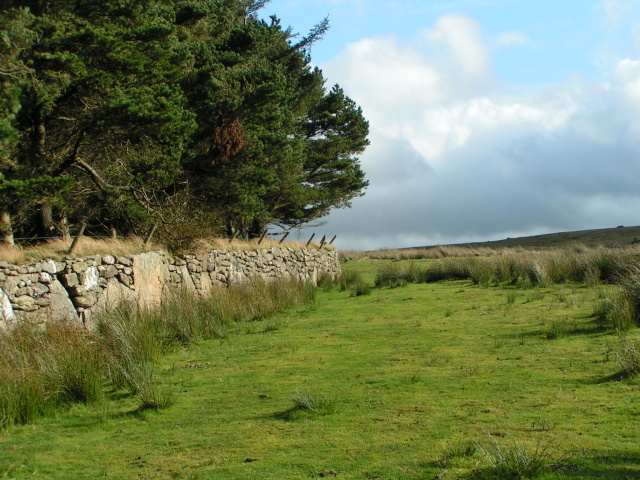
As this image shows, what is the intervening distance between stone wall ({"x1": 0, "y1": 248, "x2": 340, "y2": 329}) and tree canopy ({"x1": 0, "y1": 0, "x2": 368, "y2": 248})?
1.10 m

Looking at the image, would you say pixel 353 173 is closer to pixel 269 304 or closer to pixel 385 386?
pixel 269 304

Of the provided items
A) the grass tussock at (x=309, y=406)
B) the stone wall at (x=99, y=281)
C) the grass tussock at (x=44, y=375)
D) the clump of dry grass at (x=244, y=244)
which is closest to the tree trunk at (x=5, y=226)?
the stone wall at (x=99, y=281)

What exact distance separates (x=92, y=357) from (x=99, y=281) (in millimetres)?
5116

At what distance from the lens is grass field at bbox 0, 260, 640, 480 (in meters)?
→ 4.55

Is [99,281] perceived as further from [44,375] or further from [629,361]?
[629,361]

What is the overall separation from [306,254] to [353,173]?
8.35 meters

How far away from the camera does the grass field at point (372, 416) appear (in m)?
4.55

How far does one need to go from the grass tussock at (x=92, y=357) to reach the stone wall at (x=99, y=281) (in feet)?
3.12

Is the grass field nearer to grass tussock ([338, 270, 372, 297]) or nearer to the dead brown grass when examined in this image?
the dead brown grass

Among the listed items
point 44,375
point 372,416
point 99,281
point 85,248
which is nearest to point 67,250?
point 85,248

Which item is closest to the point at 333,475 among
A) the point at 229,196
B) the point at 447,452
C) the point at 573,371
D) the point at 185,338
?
the point at 447,452

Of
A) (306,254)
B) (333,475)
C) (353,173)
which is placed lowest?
(333,475)

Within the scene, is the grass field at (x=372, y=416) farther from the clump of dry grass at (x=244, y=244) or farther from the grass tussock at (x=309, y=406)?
the clump of dry grass at (x=244, y=244)

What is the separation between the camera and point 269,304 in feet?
45.4
